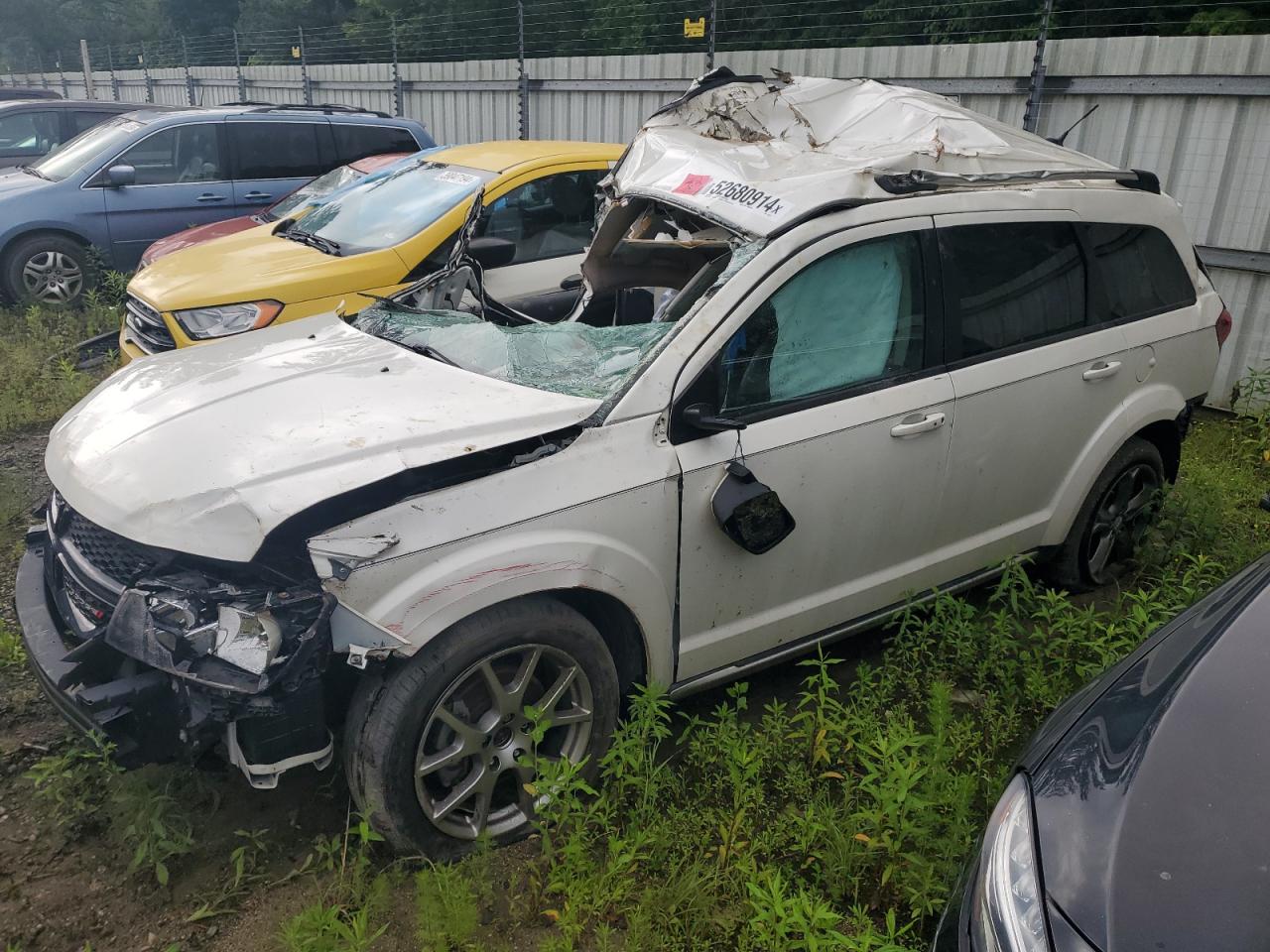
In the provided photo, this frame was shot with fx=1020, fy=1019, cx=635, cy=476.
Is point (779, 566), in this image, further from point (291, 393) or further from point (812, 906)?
point (291, 393)

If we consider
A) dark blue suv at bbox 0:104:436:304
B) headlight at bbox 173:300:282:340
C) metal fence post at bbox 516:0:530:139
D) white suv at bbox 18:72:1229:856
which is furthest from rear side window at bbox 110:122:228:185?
white suv at bbox 18:72:1229:856

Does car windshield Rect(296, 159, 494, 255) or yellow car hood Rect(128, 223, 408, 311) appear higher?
car windshield Rect(296, 159, 494, 255)

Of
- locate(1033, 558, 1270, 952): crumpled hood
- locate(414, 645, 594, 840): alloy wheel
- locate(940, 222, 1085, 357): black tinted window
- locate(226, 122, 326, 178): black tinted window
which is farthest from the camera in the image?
locate(226, 122, 326, 178): black tinted window

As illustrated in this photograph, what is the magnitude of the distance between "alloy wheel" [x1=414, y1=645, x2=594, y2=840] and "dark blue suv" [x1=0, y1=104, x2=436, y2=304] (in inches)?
293

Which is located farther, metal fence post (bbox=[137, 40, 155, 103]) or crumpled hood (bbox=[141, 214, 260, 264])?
metal fence post (bbox=[137, 40, 155, 103])

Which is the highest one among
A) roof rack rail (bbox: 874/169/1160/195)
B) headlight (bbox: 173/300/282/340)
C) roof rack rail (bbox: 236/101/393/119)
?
roof rack rail (bbox: 874/169/1160/195)

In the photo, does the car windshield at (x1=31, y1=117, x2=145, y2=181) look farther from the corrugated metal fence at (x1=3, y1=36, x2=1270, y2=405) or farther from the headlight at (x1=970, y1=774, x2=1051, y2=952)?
the headlight at (x1=970, y1=774, x2=1051, y2=952)

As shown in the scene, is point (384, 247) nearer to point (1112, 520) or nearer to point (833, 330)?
point (833, 330)

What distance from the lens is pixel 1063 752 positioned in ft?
6.94

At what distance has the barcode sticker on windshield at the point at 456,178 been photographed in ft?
20.9

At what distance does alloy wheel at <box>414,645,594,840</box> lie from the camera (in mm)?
2807

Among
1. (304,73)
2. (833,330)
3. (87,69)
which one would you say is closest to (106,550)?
(833,330)

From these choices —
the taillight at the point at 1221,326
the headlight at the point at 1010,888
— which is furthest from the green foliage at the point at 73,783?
the taillight at the point at 1221,326

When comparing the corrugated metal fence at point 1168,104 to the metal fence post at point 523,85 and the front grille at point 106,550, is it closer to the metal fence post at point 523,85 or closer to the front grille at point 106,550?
the metal fence post at point 523,85
